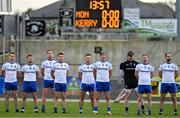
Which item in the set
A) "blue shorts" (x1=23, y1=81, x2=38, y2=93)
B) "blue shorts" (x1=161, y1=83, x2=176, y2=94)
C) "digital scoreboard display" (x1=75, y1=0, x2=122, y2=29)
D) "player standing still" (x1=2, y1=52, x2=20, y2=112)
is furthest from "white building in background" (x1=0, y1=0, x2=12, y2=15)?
"blue shorts" (x1=161, y1=83, x2=176, y2=94)

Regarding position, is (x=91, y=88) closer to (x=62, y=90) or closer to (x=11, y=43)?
(x=62, y=90)

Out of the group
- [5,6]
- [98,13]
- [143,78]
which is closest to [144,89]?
[143,78]

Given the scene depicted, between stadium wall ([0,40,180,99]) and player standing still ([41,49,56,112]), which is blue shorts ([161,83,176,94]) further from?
stadium wall ([0,40,180,99])

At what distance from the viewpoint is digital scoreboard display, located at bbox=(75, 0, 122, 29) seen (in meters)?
37.5

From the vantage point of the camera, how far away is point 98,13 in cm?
3750

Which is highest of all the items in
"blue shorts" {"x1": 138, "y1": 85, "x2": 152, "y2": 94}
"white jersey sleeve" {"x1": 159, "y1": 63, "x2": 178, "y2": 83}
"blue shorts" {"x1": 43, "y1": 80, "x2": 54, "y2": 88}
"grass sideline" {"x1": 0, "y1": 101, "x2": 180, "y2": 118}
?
"white jersey sleeve" {"x1": 159, "y1": 63, "x2": 178, "y2": 83}

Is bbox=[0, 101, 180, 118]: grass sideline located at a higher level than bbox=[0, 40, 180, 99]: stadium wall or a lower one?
lower

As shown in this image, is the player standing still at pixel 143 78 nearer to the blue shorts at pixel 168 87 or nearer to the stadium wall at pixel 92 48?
the blue shorts at pixel 168 87

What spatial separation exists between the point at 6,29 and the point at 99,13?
6.44m

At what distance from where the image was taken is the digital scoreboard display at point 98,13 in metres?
37.5

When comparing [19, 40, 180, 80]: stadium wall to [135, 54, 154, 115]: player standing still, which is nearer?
[135, 54, 154, 115]: player standing still

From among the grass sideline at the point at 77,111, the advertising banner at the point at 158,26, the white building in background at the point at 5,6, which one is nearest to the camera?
the grass sideline at the point at 77,111

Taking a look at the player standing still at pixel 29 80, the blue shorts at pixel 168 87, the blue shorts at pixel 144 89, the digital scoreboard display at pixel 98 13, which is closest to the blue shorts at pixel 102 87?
the blue shorts at pixel 144 89

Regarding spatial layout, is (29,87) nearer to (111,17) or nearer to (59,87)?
(59,87)
